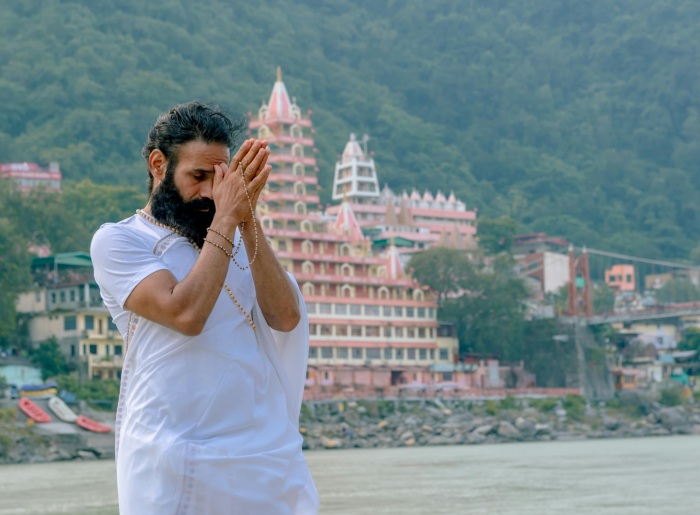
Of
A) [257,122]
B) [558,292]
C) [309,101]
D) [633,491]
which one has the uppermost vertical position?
[309,101]

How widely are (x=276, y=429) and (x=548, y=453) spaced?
36.6m

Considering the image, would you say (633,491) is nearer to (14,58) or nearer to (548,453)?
(548,453)

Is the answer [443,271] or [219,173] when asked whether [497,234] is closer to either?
[443,271]

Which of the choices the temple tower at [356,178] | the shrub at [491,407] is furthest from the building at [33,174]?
the shrub at [491,407]

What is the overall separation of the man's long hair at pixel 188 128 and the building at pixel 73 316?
46587mm

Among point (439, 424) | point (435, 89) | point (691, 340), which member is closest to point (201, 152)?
point (439, 424)

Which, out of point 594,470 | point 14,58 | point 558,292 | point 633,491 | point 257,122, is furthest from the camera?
point 14,58

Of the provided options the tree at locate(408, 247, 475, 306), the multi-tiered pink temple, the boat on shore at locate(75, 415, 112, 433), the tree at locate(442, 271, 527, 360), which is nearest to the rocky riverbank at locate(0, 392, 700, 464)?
the boat on shore at locate(75, 415, 112, 433)

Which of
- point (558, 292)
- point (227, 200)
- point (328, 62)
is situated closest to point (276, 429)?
point (227, 200)

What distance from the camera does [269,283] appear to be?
9.98ft

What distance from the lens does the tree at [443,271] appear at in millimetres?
63125

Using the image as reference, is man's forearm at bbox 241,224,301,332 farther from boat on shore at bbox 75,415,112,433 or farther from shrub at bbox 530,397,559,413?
shrub at bbox 530,397,559,413

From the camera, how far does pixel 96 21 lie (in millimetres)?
108062

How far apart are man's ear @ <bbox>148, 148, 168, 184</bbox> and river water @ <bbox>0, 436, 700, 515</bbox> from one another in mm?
13028
